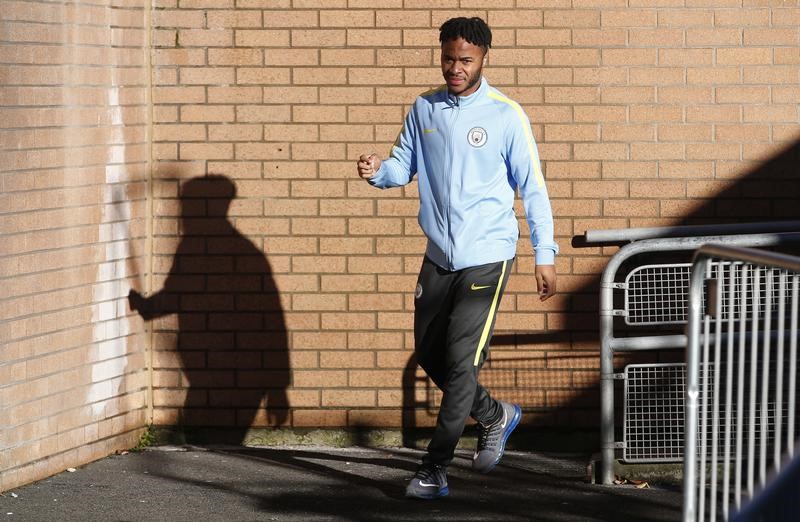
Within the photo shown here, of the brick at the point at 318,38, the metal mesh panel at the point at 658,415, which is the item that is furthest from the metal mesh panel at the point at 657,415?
the brick at the point at 318,38

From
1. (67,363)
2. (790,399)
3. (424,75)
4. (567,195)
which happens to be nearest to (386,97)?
(424,75)

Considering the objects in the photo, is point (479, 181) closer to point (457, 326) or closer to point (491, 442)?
point (457, 326)

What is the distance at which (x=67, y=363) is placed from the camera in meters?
7.12

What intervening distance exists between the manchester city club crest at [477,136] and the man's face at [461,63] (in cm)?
20

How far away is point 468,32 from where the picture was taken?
6301 mm

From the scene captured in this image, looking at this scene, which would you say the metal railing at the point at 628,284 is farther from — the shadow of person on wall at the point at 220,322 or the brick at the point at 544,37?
the shadow of person on wall at the point at 220,322

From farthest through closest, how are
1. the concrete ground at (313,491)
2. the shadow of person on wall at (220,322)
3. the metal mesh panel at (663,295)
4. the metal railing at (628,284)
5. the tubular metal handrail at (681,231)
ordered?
the shadow of person on wall at (220,322)
the tubular metal handrail at (681,231)
the metal mesh panel at (663,295)
the metal railing at (628,284)
the concrete ground at (313,491)

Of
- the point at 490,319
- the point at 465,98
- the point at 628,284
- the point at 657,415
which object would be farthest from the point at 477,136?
the point at 657,415

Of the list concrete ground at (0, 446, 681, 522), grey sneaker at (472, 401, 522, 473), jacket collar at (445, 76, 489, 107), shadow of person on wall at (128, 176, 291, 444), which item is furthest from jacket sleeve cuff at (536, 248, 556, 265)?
shadow of person on wall at (128, 176, 291, 444)

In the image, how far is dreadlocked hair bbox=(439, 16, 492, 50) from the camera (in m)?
6.30

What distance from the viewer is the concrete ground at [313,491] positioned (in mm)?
6230

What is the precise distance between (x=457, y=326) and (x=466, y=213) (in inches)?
21.1

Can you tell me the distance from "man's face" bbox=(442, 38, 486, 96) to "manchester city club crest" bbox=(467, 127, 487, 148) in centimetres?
20

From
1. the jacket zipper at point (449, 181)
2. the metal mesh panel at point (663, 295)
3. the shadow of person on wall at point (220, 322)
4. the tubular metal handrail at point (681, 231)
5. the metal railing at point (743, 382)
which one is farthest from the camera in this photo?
the shadow of person on wall at point (220, 322)
